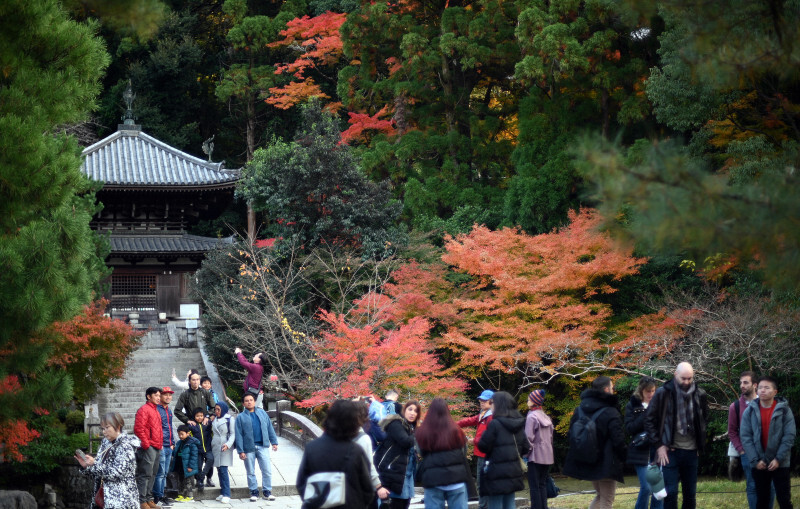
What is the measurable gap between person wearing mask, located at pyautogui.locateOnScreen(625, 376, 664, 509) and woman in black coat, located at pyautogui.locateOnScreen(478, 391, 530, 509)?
110cm

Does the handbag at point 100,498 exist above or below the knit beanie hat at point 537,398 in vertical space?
below

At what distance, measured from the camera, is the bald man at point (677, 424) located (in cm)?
764

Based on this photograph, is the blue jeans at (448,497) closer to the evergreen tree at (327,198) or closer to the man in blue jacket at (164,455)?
the man in blue jacket at (164,455)

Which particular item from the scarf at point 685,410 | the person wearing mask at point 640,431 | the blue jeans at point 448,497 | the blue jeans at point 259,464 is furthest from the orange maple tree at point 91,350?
the scarf at point 685,410

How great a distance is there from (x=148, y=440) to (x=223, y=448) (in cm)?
144

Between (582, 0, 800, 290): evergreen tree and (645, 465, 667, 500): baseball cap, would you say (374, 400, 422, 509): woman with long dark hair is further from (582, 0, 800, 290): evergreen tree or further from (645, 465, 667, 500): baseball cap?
(582, 0, 800, 290): evergreen tree

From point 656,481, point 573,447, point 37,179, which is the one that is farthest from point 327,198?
point 656,481

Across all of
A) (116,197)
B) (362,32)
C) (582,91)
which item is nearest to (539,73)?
(582,91)

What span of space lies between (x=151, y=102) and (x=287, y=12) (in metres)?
7.20

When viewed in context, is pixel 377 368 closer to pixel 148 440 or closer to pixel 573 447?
pixel 148 440

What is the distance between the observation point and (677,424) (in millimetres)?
7648

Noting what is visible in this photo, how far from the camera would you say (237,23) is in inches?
1441

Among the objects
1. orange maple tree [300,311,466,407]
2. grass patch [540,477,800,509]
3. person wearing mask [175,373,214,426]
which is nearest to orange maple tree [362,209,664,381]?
orange maple tree [300,311,466,407]

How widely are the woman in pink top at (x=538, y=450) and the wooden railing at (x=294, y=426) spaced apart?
6177 millimetres
